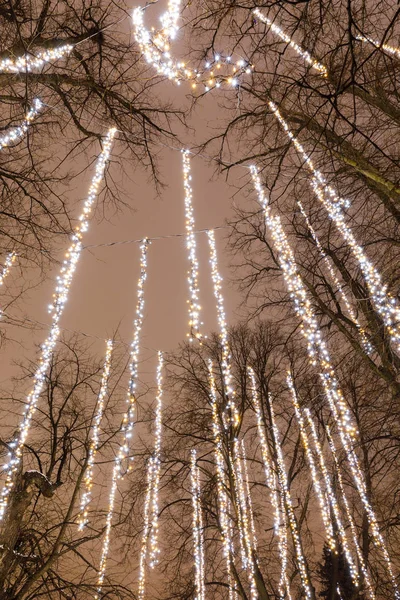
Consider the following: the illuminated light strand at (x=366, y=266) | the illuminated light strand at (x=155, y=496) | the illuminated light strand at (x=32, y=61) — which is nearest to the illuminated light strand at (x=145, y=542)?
the illuminated light strand at (x=155, y=496)

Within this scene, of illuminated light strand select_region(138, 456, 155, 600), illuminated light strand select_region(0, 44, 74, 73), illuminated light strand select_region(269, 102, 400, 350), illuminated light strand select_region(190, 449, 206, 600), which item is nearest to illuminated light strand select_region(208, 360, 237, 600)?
illuminated light strand select_region(190, 449, 206, 600)

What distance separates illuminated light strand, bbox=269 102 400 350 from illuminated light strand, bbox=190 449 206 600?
604cm

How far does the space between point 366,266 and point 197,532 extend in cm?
726

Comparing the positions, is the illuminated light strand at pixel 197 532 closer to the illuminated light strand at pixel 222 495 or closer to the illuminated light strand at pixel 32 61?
the illuminated light strand at pixel 222 495

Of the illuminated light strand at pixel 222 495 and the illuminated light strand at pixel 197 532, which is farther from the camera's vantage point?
the illuminated light strand at pixel 197 532

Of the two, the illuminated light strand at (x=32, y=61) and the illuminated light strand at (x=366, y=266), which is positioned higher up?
the illuminated light strand at (x=32, y=61)

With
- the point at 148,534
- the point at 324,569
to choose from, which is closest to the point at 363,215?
the point at 148,534

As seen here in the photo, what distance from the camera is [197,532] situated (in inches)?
348

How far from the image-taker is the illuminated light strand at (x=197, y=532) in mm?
8391

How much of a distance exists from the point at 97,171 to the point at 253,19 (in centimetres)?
321

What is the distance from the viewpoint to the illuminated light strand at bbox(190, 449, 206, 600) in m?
8.39

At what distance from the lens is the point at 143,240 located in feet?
19.8

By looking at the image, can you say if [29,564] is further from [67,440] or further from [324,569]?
[324,569]

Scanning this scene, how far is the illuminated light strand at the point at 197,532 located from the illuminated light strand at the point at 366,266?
604cm
